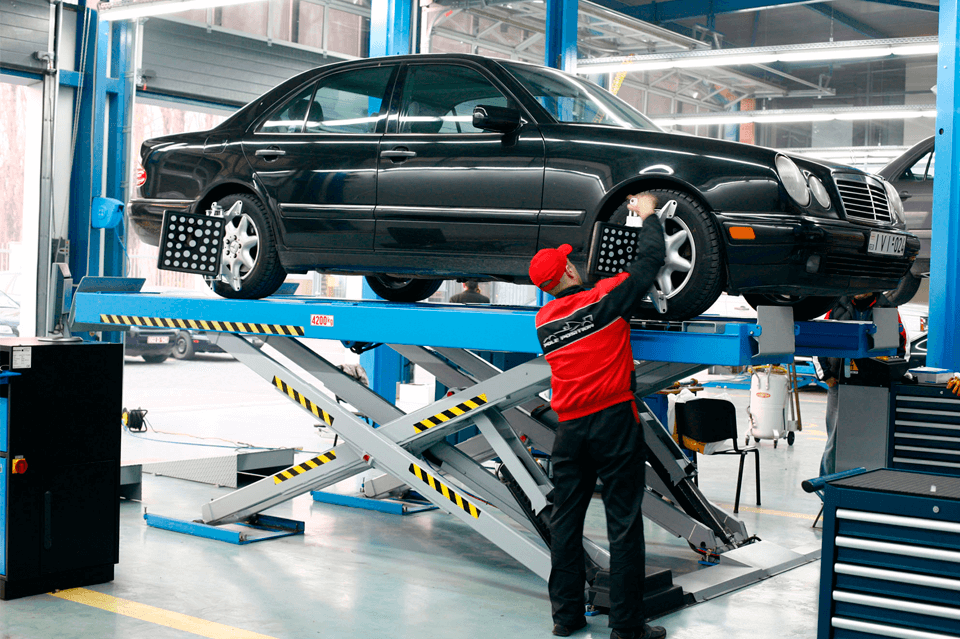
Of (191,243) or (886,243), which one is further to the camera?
(191,243)

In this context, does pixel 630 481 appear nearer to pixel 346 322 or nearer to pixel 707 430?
pixel 346 322

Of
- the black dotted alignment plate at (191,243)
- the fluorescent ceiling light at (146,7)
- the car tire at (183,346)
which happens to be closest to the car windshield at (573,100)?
the black dotted alignment plate at (191,243)

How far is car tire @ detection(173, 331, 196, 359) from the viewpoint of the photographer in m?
16.3

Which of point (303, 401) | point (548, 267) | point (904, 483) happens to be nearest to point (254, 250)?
point (303, 401)

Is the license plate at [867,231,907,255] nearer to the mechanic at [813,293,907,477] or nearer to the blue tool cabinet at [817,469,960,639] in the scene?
the mechanic at [813,293,907,477]

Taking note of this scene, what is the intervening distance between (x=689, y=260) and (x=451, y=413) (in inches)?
51.5

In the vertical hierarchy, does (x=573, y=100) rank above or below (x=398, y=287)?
above

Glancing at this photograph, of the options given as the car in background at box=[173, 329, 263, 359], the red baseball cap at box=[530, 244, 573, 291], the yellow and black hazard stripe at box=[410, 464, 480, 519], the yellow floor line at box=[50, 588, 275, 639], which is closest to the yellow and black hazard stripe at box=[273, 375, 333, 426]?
the yellow and black hazard stripe at box=[410, 464, 480, 519]

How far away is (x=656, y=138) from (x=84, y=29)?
24.2 ft

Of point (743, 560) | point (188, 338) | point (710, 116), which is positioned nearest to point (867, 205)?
point (743, 560)

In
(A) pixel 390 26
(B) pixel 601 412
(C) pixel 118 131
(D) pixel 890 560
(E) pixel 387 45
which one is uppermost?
(A) pixel 390 26

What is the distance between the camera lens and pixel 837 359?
6016 mm

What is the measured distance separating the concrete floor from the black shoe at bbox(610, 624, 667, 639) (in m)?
0.11

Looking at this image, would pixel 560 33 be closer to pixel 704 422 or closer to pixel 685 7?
pixel 704 422
